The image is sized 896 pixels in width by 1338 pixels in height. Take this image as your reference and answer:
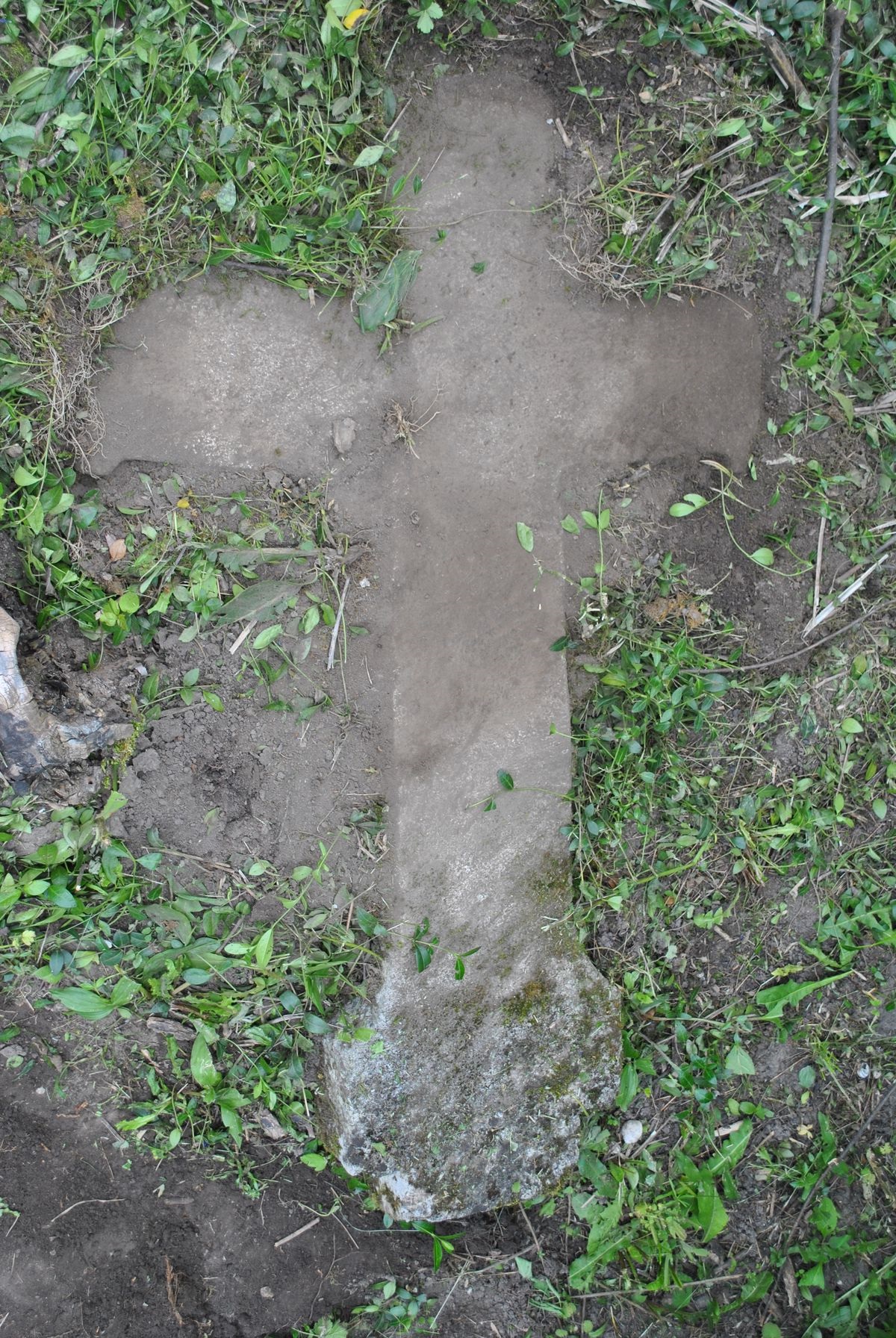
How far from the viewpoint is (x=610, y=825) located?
2.70m

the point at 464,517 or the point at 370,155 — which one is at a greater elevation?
the point at 370,155

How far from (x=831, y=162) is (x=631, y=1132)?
124 inches

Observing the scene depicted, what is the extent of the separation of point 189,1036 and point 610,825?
1462mm

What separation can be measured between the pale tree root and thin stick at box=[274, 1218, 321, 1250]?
165 centimetres

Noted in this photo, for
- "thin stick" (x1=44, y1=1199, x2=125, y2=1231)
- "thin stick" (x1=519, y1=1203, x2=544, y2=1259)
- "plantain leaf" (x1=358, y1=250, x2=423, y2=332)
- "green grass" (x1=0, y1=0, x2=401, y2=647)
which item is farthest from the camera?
"thin stick" (x1=519, y1=1203, x2=544, y2=1259)

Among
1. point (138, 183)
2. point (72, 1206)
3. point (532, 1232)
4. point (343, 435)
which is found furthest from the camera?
point (532, 1232)

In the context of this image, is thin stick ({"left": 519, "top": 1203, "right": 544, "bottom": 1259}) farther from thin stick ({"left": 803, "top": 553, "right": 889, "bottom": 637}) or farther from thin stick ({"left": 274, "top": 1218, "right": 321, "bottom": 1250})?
thin stick ({"left": 803, "top": 553, "right": 889, "bottom": 637})

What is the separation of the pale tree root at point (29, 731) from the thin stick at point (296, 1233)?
1.65 metres

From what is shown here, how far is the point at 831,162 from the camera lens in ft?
8.68

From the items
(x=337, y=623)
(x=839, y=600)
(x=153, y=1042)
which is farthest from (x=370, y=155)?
(x=153, y=1042)

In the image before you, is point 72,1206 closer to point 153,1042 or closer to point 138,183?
point 153,1042

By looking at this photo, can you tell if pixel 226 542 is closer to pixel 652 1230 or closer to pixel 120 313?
pixel 120 313

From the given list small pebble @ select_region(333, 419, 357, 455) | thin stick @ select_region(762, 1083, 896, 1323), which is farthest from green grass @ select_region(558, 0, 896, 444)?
thin stick @ select_region(762, 1083, 896, 1323)

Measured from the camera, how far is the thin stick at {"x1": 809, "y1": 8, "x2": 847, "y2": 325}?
8.44ft
